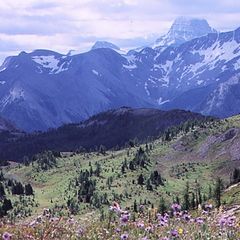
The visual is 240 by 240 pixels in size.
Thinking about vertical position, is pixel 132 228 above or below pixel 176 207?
below

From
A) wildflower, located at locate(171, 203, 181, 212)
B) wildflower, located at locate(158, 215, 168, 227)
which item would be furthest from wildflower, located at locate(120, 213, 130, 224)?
wildflower, located at locate(171, 203, 181, 212)

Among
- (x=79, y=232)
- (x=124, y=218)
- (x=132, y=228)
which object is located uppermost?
(x=124, y=218)

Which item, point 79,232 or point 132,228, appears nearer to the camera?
point 79,232

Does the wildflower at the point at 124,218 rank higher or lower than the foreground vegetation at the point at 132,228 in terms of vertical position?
higher

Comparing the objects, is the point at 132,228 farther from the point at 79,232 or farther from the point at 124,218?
the point at 79,232

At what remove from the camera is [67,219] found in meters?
15.9

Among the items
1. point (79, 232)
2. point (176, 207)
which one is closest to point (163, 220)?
point (176, 207)

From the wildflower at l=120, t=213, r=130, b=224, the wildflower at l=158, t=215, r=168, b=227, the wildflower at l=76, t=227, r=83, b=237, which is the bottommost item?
the wildflower at l=158, t=215, r=168, b=227

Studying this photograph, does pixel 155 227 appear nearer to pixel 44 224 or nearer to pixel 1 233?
pixel 44 224

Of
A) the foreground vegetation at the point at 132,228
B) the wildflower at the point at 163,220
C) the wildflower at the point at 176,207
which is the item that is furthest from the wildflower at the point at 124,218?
the wildflower at the point at 176,207

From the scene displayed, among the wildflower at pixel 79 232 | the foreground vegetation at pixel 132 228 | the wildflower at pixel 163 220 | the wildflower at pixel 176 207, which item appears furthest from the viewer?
the wildflower at pixel 176 207

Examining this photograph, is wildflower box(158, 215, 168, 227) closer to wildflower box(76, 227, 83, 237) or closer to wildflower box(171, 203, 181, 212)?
wildflower box(171, 203, 181, 212)

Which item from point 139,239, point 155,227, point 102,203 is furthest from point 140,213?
point 102,203

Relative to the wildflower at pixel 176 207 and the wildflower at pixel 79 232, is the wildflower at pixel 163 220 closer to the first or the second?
the wildflower at pixel 176 207
